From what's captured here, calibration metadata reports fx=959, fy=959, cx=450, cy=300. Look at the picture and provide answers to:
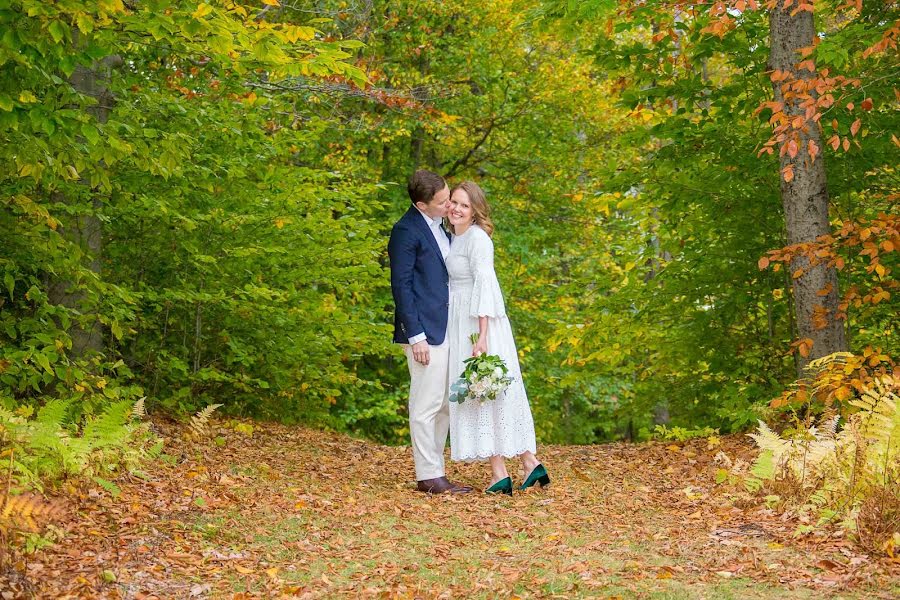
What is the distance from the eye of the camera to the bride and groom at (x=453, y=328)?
679cm

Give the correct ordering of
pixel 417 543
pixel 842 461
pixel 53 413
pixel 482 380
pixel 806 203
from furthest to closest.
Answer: pixel 806 203, pixel 482 380, pixel 53 413, pixel 842 461, pixel 417 543

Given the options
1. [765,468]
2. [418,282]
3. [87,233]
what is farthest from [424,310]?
[87,233]

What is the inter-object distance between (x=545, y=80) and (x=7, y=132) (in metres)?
11.4

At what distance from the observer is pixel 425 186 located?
270 inches

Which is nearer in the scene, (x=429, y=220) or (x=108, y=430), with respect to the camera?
(x=108, y=430)

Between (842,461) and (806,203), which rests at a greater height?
(806,203)

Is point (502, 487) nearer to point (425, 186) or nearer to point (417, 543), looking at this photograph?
point (417, 543)

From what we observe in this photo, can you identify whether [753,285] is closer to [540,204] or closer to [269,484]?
[269,484]

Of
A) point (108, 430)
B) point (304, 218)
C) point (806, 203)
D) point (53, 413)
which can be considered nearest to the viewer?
point (53, 413)

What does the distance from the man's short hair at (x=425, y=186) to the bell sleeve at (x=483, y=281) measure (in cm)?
41

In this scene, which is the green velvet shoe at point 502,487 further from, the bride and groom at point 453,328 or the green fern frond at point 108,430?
the green fern frond at point 108,430

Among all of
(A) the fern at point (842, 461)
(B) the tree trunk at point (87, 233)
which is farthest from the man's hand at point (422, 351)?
(B) the tree trunk at point (87, 233)

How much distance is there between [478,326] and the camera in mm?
6879

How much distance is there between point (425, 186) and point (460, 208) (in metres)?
0.30
